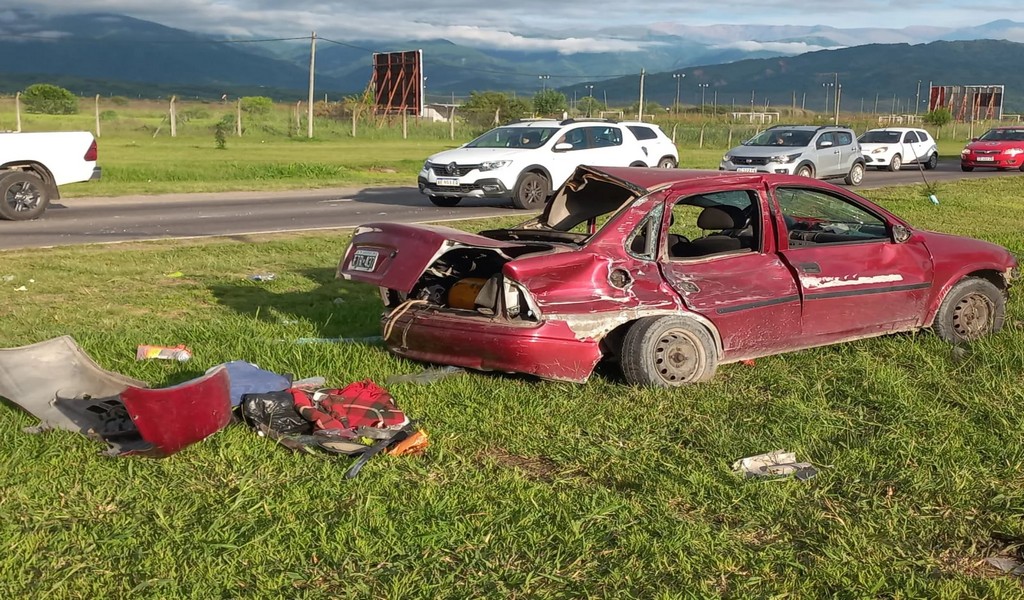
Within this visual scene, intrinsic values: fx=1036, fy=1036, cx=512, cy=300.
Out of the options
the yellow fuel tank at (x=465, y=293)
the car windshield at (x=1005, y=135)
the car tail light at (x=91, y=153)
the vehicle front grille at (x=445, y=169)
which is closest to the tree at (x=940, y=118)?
the car windshield at (x=1005, y=135)

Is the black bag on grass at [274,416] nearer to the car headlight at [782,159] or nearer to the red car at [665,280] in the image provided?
the red car at [665,280]

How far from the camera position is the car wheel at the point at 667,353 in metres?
6.17

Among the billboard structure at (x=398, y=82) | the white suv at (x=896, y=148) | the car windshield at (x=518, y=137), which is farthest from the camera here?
the billboard structure at (x=398, y=82)

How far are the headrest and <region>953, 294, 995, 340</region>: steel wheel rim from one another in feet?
5.83

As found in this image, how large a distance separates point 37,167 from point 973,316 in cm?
1433

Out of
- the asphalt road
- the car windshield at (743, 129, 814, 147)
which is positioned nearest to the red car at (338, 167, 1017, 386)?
the asphalt road

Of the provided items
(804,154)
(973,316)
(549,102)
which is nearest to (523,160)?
(804,154)

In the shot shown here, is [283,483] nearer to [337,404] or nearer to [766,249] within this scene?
[337,404]

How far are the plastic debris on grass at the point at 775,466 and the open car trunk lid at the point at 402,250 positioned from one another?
1.99 m

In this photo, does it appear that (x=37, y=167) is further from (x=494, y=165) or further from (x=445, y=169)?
(x=494, y=165)

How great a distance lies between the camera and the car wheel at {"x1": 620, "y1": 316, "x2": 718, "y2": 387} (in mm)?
6172

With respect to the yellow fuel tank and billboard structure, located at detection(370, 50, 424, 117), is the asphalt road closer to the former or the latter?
the yellow fuel tank

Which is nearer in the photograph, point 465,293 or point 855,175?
point 465,293

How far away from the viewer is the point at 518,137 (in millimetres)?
19625
